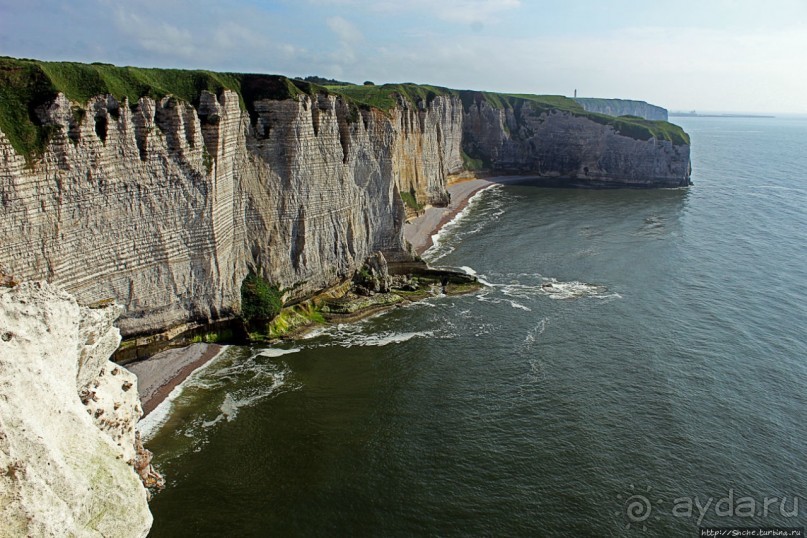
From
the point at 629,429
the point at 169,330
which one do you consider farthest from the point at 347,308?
the point at 629,429

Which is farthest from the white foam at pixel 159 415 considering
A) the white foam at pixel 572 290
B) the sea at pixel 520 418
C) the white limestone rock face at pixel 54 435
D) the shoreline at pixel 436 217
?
the shoreline at pixel 436 217

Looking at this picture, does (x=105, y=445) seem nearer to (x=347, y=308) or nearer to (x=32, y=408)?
(x=32, y=408)

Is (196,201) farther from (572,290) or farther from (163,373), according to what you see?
(572,290)

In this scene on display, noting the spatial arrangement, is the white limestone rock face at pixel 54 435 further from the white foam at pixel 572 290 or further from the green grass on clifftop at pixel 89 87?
the white foam at pixel 572 290

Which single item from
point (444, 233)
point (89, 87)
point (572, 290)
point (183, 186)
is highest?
point (89, 87)

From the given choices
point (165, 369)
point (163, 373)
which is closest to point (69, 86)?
point (165, 369)

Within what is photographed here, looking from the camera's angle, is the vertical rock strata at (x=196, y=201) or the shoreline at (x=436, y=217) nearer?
the vertical rock strata at (x=196, y=201)

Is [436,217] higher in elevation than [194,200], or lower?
lower
